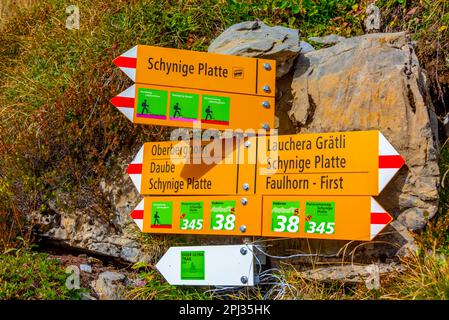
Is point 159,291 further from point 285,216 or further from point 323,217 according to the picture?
point 323,217

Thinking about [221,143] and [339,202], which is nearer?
[339,202]

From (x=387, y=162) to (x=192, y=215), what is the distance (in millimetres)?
1723

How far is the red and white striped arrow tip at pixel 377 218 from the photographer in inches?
185

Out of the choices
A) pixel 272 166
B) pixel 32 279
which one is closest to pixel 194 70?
pixel 272 166

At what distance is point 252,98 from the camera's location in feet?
17.4

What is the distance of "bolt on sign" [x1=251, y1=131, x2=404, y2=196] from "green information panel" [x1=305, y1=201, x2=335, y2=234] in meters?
0.10

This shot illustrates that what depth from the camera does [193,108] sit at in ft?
17.2

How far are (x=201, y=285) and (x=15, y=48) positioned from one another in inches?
198

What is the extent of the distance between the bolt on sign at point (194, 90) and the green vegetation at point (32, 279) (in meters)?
1.50

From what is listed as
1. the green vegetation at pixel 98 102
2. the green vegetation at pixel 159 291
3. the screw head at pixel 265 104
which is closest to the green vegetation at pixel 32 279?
the green vegetation at pixel 98 102
